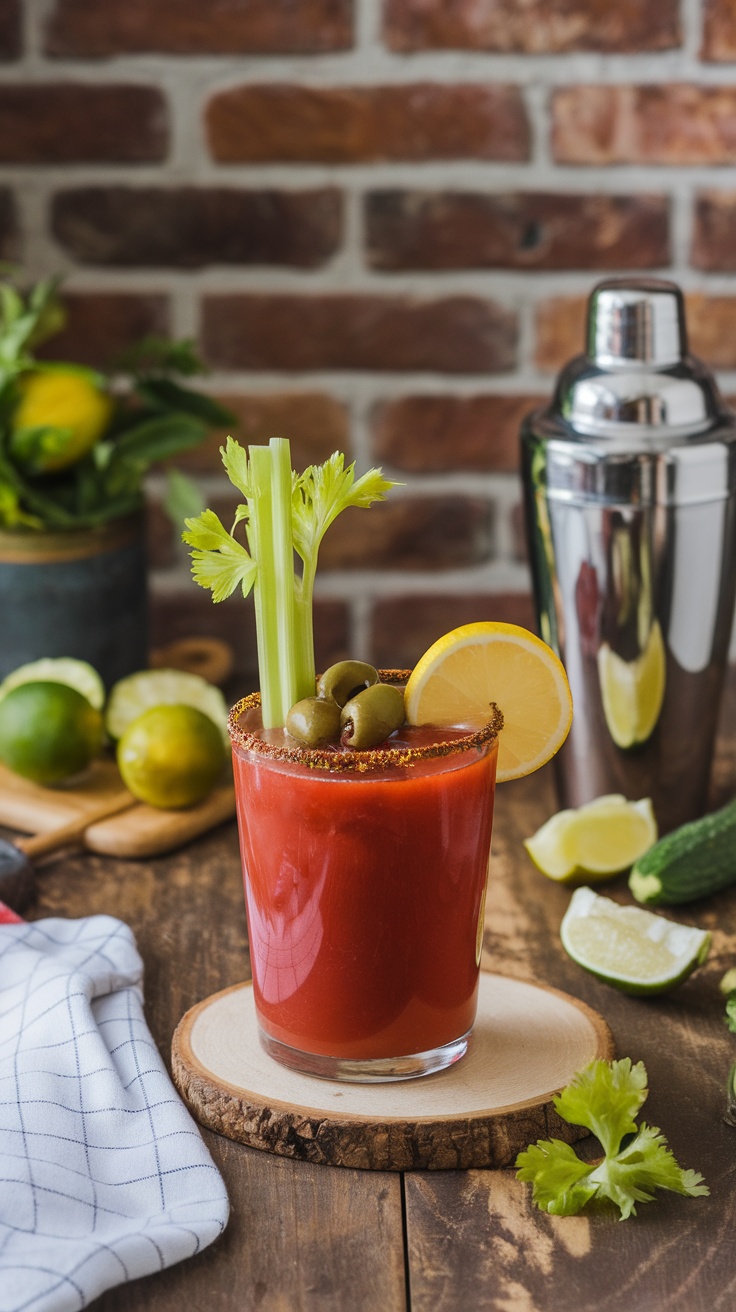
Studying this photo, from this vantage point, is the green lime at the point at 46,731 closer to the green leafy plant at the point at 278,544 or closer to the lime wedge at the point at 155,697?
the lime wedge at the point at 155,697

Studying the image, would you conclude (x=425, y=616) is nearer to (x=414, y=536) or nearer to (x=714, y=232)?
(x=414, y=536)

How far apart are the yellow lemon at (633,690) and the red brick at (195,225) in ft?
2.18

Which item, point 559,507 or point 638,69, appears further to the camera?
point 638,69

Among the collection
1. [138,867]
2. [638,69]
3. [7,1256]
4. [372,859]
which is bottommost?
[138,867]

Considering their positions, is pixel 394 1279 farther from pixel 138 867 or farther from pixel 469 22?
pixel 469 22

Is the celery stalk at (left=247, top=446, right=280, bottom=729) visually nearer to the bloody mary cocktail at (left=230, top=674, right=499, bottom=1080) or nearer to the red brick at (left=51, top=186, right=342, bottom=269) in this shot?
the bloody mary cocktail at (left=230, top=674, right=499, bottom=1080)

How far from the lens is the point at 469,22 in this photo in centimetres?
151

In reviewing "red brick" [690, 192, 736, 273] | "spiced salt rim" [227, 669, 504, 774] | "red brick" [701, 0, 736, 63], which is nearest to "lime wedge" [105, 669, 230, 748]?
"spiced salt rim" [227, 669, 504, 774]

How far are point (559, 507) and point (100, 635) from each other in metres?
0.51

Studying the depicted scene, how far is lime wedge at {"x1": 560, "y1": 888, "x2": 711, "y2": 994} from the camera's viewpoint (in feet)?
3.04

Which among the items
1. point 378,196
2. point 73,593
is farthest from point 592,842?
point 378,196

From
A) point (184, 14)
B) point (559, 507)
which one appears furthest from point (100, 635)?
point (184, 14)

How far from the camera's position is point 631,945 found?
955 mm

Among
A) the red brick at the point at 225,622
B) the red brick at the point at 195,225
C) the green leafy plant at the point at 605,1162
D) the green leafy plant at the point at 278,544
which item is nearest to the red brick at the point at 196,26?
the red brick at the point at 195,225
